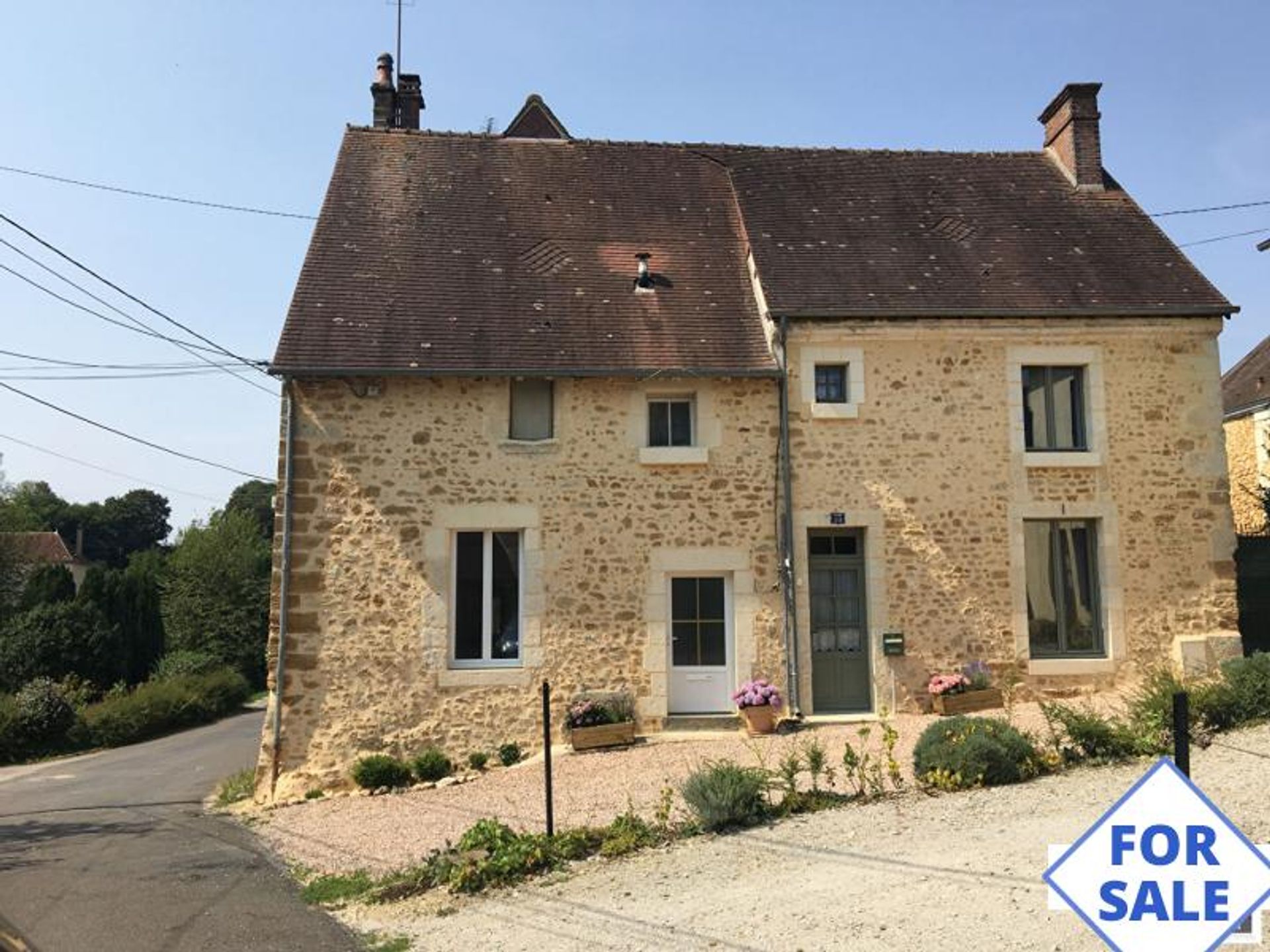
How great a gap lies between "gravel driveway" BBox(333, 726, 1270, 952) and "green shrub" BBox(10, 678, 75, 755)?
43.5 ft

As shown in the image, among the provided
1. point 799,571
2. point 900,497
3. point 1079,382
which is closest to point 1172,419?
point 1079,382

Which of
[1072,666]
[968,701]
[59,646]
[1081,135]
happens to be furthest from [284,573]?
[59,646]

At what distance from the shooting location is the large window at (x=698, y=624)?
1049 centimetres

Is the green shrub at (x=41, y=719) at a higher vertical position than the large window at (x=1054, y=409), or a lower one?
lower

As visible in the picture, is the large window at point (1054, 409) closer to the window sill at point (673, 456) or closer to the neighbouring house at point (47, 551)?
the window sill at point (673, 456)

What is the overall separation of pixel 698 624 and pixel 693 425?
226cm

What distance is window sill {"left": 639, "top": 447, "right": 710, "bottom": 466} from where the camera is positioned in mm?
10438

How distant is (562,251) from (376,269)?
7.67 ft

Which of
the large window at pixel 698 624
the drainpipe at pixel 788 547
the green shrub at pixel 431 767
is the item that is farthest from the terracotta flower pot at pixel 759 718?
the green shrub at pixel 431 767

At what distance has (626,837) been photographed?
248 inches

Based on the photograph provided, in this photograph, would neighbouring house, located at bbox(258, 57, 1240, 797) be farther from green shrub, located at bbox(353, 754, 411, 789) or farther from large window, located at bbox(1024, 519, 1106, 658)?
green shrub, located at bbox(353, 754, 411, 789)

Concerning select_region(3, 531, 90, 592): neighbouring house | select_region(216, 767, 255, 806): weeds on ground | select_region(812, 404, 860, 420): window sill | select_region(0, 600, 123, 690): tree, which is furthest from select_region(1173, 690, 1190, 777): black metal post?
select_region(3, 531, 90, 592): neighbouring house

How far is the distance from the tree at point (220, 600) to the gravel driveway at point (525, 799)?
1953 cm

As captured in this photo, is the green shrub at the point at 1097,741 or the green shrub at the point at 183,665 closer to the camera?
the green shrub at the point at 1097,741
